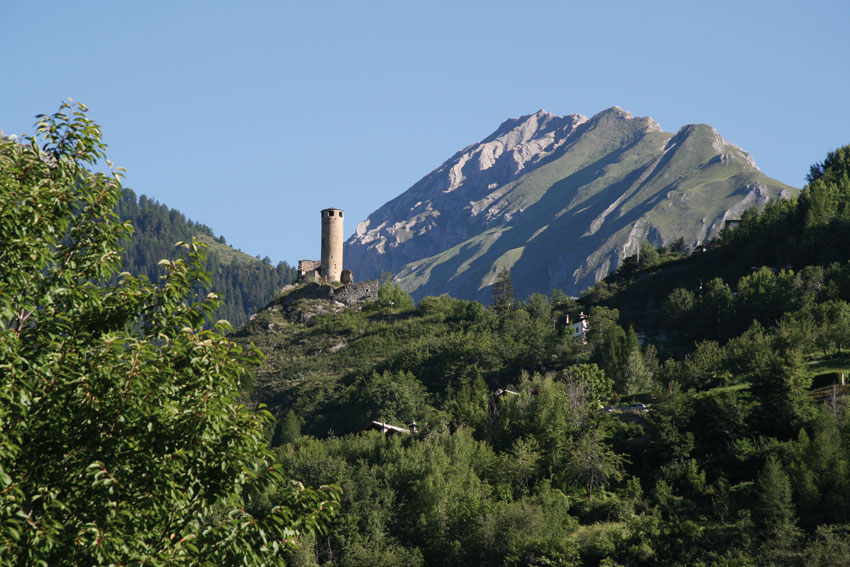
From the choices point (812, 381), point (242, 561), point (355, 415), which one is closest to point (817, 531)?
point (812, 381)

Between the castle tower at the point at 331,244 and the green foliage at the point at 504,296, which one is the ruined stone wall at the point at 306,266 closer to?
the castle tower at the point at 331,244

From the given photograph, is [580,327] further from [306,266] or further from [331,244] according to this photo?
[306,266]

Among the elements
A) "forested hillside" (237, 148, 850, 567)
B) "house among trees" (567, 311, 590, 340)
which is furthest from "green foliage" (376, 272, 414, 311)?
"house among trees" (567, 311, 590, 340)

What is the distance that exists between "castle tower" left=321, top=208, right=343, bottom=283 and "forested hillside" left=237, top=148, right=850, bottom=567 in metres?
5.25

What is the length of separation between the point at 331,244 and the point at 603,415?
5983 cm

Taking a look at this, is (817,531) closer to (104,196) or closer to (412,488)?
(412,488)

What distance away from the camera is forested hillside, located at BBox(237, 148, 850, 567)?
2052 inches

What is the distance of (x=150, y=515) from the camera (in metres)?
12.0

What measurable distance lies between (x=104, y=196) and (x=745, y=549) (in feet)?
139

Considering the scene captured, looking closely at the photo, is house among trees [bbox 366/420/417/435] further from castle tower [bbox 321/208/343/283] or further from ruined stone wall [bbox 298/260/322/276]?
ruined stone wall [bbox 298/260/322/276]

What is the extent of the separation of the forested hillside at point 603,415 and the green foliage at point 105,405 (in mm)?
38335

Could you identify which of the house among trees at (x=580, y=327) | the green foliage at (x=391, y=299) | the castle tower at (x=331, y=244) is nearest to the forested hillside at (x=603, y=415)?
the house among trees at (x=580, y=327)

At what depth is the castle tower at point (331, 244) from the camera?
121m

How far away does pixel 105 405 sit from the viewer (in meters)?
11.8
